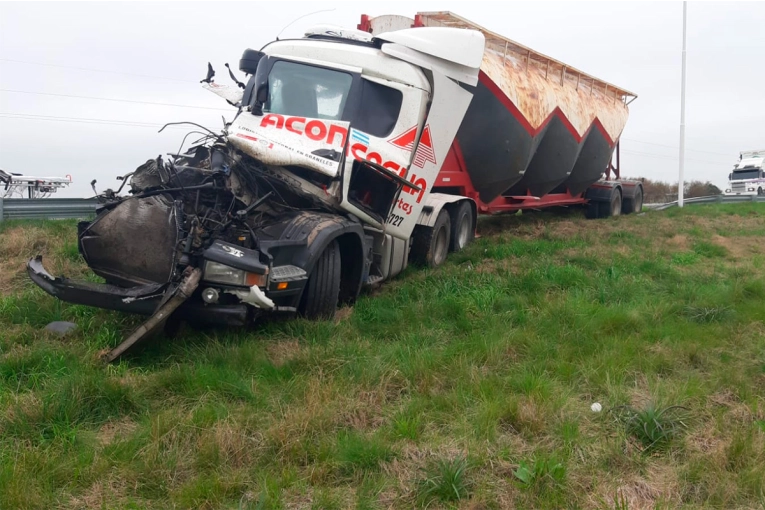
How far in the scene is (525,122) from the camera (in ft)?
32.5

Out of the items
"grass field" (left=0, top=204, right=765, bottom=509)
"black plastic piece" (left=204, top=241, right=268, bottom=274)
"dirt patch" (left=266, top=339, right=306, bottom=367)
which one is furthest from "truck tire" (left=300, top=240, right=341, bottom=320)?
"black plastic piece" (left=204, top=241, right=268, bottom=274)

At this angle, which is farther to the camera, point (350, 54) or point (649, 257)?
point (649, 257)

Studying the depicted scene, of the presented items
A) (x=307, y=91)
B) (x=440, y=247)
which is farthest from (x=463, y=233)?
(x=307, y=91)

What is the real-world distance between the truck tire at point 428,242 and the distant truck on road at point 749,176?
28.8 meters

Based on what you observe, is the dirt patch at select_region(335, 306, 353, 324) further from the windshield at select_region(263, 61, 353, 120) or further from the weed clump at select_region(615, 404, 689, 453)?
the weed clump at select_region(615, 404, 689, 453)

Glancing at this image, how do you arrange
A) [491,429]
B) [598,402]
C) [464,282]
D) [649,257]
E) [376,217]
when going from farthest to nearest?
[649,257] < [464,282] < [376,217] < [598,402] < [491,429]

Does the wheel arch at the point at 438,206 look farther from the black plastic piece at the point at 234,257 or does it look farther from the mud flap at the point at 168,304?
the mud flap at the point at 168,304

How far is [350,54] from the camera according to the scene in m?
6.52

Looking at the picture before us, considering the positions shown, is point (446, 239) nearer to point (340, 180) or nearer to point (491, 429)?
point (340, 180)

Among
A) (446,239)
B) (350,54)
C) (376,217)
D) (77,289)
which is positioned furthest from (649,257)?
(77,289)

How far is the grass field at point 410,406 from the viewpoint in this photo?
2990mm

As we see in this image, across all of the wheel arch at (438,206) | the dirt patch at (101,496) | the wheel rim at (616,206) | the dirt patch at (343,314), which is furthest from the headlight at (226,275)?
the wheel rim at (616,206)

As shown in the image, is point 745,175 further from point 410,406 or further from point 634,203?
point 410,406

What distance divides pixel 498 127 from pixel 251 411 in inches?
267
